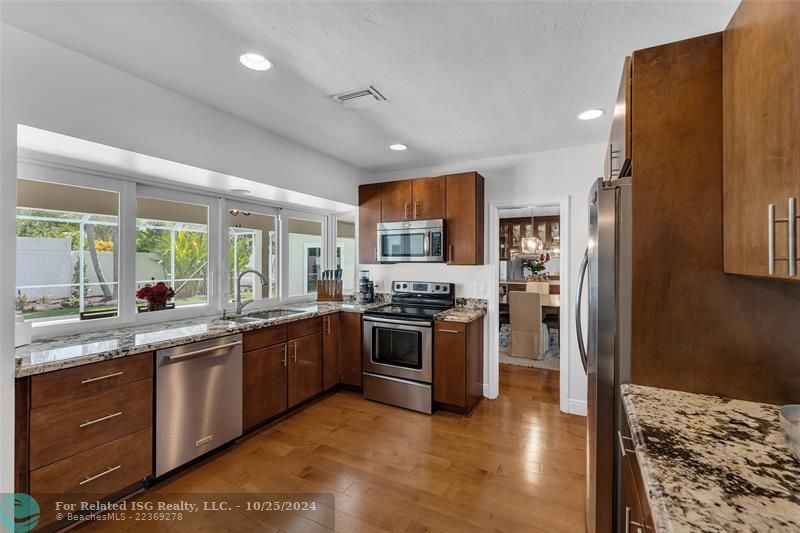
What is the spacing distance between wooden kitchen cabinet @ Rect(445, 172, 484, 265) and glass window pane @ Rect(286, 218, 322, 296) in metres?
1.73

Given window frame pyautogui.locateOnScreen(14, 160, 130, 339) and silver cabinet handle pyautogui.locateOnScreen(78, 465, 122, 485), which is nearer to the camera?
silver cabinet handle pyautogui.locateOnScreen(78, 465, 122, 485)

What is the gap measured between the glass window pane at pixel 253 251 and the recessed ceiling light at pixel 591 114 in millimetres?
3034

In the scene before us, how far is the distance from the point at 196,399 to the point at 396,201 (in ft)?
8.40

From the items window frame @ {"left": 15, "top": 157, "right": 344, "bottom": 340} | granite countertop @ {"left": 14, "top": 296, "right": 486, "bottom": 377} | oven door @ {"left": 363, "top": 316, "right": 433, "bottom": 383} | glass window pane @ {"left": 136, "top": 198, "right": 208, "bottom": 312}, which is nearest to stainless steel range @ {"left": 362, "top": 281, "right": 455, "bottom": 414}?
oven door @ {"left": 363, "top": 316, "right": 433, "bottom": 383}

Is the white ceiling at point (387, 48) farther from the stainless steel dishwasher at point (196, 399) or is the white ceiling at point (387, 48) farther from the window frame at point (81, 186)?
the stainless steel dishwasher at point (196, 399)

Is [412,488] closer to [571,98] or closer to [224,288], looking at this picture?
[224,288]

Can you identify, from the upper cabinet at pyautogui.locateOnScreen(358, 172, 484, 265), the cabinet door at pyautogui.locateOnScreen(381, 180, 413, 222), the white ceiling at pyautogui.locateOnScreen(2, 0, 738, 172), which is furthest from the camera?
the cabinet door at pyautogui.locateOnScreen(381, 180, 413, 222)

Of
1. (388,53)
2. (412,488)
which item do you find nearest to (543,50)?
(388,53)

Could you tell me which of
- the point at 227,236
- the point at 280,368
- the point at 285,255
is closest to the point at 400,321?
the point at 280,368

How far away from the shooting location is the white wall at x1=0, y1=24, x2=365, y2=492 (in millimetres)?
1479

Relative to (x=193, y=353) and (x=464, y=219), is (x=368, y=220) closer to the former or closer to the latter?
(x=464, y=219)

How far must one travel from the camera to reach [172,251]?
275cm

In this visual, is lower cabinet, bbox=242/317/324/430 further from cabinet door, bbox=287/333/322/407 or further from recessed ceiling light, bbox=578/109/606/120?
recessed ceiling light, bbox=578/109/606/120

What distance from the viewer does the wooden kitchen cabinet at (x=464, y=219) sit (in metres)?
3.31
